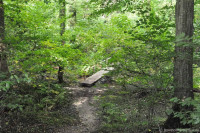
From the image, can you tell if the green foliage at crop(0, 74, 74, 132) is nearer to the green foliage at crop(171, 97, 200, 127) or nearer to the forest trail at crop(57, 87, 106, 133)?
the forest trail at crop(57, 87, 106, 133)

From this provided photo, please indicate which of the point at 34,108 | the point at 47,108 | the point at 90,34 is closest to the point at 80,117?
the point at 47,108

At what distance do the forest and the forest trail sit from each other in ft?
0.10

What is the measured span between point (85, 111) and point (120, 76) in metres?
3.06

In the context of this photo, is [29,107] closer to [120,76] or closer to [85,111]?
[85,111]

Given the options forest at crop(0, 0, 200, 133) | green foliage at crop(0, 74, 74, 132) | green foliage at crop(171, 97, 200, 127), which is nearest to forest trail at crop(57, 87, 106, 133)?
forest at crop(0, 0, 200, 133)

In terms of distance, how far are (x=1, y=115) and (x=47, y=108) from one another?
1601 millimetres

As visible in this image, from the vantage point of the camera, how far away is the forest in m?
3.27

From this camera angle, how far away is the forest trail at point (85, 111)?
5.01 metres

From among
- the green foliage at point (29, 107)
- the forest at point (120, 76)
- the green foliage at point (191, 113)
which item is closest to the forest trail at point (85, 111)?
the forest at point (120, 76)

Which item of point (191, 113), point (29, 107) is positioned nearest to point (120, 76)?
point (191, 113)

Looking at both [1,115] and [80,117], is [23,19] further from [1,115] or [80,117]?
[80,117]

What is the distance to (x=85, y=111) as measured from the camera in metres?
6.39

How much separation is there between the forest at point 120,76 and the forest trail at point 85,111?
32 mm

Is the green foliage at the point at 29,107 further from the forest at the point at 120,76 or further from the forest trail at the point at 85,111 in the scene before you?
the forest trail at the point at 85,111
